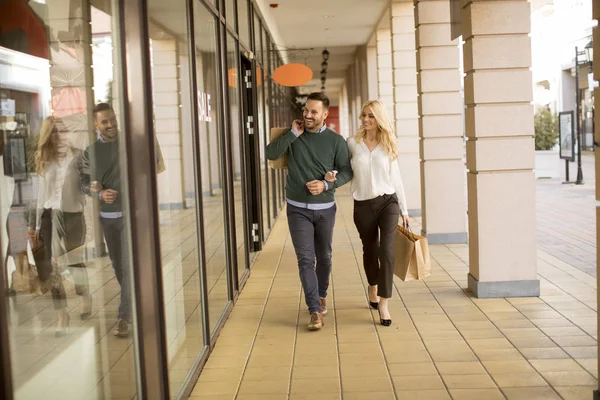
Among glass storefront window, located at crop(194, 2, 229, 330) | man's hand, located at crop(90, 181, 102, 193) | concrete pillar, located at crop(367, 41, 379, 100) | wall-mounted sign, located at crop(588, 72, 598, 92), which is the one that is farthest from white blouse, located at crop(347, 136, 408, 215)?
concrete pillar, located at crop(367, 41, 379, 100)

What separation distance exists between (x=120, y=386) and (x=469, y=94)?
174 inches

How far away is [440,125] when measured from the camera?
9352 mm

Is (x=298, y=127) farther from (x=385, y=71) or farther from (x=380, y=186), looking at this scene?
(x=385, y=71)

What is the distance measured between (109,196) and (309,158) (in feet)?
8.99

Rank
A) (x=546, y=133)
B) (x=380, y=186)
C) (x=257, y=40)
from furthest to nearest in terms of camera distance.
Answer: (x=546, y=133) → (x=257, y=40) → (x=380, y=186)

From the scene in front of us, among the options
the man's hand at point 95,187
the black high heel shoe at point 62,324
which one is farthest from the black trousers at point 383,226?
the black high heel shoe at point 62,324

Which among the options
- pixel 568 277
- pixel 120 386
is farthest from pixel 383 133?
pixel 120 386

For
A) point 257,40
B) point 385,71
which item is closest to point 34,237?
point 257,40

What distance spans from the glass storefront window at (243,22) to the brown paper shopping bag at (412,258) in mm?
3427

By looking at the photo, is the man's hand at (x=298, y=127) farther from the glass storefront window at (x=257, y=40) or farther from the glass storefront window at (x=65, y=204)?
the glass storefront window at (x=257, y=40)

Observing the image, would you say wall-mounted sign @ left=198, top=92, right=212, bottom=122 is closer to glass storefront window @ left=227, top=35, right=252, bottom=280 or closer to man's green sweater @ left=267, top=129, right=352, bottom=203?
man's green sweater @ left=267, top=129, right=352, bottom=203

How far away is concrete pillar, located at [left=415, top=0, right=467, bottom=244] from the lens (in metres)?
9.14

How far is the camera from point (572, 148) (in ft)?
61.8

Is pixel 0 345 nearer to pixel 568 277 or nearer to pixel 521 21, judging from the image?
pixel 521 21
